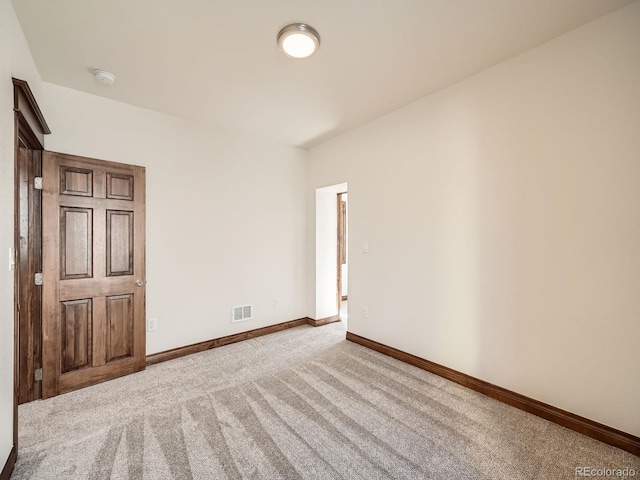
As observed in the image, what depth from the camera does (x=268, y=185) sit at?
4.06 m

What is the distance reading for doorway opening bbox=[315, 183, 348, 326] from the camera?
14.3 ft

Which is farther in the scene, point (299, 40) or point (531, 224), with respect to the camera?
point (531, 224)

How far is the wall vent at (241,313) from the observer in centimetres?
370

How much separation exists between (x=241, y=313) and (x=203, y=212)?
138cm

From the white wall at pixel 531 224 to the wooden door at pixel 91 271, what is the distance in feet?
8.79

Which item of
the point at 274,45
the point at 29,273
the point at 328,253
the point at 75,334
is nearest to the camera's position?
the point at 274,45

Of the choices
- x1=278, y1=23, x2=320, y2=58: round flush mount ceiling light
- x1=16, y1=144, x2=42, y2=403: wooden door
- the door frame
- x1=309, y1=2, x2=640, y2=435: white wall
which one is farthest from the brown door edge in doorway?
x1=309, y1=2, x2=640, y2=435: white wall

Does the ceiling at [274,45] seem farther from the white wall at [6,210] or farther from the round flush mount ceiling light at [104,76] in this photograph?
the white wall at [6,210]

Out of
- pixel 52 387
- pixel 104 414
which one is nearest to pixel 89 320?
pixel 52 387

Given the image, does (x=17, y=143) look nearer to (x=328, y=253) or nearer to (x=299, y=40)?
(x=299, y=40)

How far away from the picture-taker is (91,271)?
2650 mm

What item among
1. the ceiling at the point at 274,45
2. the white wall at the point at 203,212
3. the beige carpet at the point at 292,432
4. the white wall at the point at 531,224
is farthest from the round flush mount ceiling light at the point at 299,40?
the beige carpet at the point at 292,432

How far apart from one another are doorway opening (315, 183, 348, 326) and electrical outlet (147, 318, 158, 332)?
2119mm

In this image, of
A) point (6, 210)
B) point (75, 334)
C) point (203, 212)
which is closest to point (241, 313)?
point (203, 212)
